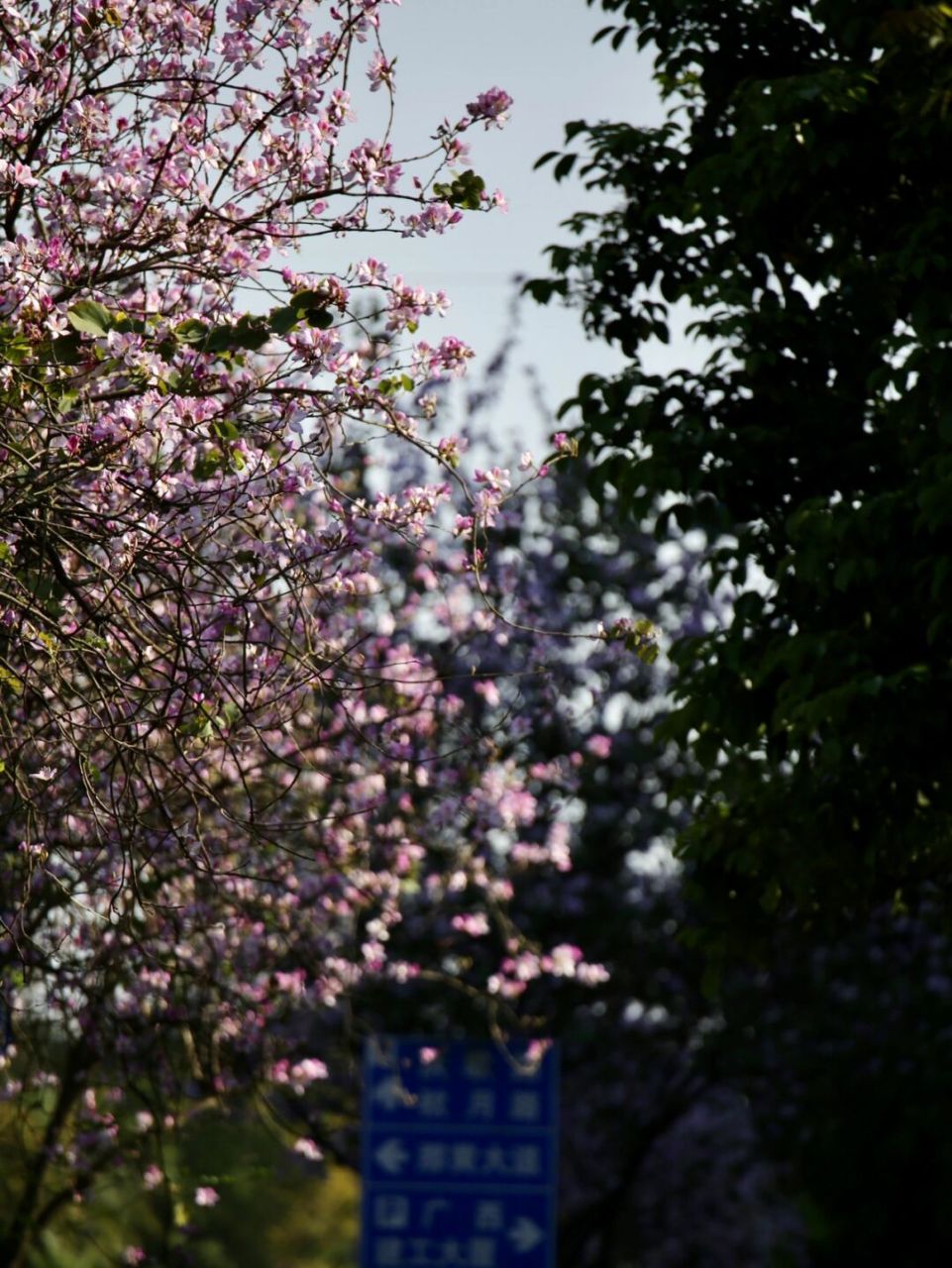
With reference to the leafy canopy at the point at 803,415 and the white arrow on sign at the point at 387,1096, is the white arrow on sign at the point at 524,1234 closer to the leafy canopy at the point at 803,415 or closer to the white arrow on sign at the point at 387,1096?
the white arrow on sign at the point at 387,1096

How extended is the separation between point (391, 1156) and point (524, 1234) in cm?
133

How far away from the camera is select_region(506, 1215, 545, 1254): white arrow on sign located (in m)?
15.4

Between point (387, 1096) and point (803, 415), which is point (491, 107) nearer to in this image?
point (803, 415)

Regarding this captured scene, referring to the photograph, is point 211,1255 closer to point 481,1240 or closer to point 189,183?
point 481,1240

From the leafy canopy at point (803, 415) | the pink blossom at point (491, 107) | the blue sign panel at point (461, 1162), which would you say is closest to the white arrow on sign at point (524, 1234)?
the blue sign panel at point (461, 1162)

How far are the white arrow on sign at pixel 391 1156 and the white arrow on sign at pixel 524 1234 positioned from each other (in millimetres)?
1105

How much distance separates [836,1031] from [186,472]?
1557cm

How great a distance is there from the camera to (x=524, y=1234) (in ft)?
50.8

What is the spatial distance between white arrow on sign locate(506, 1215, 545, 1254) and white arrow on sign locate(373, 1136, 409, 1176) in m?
1.11

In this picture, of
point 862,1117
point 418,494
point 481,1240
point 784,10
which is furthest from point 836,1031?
point 418,494

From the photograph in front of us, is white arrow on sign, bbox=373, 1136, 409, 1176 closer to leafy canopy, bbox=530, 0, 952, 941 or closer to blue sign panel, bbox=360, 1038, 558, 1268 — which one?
blue sign panel, bbox=360, 1038, 558, 1268

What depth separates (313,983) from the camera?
1082 cm

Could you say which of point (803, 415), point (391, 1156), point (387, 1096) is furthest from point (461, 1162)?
point (803, 415)

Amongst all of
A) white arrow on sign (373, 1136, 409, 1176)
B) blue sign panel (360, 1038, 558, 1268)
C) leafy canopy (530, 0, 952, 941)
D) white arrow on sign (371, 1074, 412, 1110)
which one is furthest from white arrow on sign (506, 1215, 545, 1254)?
leafy canopy (530, 0, 952, 941)
